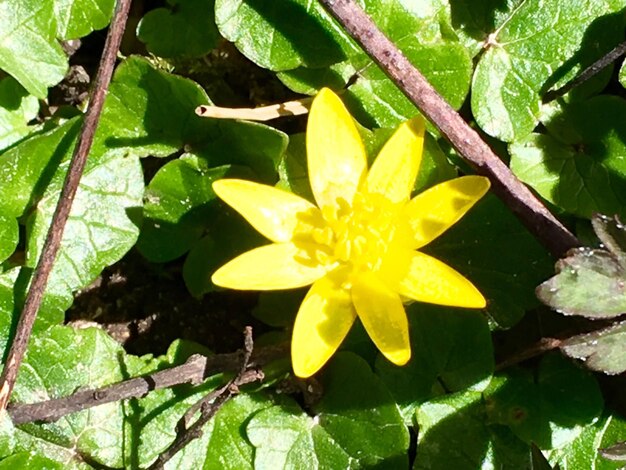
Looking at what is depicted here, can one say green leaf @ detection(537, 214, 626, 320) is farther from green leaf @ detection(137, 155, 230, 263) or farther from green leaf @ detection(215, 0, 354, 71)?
green leaf @ detection(137, 155, 230, 263)

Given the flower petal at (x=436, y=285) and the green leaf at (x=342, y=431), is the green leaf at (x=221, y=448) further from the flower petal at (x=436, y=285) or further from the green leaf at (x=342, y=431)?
the flower petal at (x=436, y=285)

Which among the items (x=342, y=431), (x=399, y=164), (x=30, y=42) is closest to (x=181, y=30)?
(x=30, y=42)

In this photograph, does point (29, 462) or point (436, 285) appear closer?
point (436, 285)

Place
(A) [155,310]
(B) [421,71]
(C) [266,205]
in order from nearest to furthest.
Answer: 1. (C) [266,205]
2. (B) [421,71]
3. (A) [155,310]

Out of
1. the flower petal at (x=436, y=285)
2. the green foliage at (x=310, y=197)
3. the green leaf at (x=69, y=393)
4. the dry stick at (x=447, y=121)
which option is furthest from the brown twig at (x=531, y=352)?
the green leaf at (x=69, y=393)

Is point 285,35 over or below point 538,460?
over

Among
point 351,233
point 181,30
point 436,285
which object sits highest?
point 181,30

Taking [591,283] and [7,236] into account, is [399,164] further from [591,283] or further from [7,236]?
[7,236]

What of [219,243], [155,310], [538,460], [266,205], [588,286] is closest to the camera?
[588,286]
